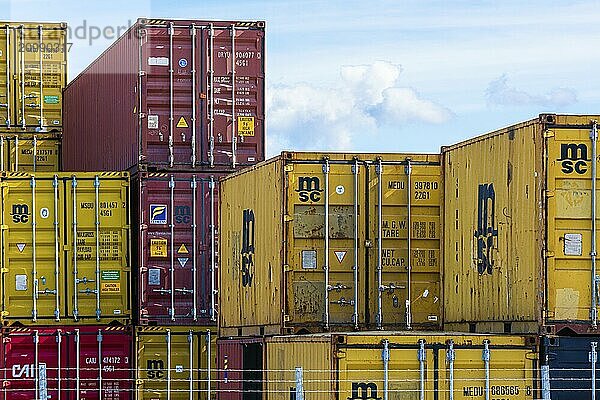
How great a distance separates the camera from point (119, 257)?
26078 millimetres

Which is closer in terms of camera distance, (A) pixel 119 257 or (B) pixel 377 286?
(B) pixel 377 286

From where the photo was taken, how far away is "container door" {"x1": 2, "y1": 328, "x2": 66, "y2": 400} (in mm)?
25312

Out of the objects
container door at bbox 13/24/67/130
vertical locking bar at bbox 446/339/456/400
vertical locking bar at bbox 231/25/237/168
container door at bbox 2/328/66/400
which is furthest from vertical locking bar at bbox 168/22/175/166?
container door at bbox 13/24/67/130

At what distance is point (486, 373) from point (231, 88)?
31.6 ft

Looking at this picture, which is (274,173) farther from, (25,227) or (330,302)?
(25,227)

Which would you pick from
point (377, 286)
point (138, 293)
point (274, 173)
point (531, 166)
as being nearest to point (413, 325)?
point (377, 286)

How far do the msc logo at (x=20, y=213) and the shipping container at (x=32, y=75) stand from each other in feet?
30.4

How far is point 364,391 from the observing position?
17688 mm

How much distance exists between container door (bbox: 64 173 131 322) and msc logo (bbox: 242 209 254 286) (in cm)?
321

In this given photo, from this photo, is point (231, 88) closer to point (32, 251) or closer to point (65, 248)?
point (65, 248)

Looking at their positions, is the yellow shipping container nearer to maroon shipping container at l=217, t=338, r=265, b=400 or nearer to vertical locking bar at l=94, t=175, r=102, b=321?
maroon shipping container at l=217, t=338, r=265, b=400

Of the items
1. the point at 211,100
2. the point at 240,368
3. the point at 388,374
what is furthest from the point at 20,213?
the point at 388,374

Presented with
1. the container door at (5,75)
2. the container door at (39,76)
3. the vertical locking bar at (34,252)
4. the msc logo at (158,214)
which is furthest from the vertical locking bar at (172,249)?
the container door at (5,75)

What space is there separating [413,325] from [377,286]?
750 millimetres
